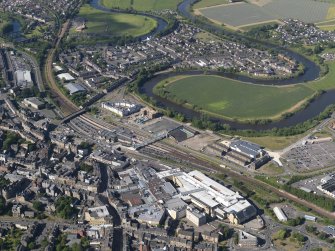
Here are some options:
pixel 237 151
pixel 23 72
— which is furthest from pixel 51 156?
pixel 23 72

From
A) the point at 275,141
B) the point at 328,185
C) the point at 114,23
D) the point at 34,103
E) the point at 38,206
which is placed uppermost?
the point at 114,23

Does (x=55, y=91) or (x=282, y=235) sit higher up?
(x=55, y=91)

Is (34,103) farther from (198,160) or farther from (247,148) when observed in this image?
(247,148)

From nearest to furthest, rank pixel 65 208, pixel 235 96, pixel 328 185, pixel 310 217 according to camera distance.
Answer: pixel 65 208 → pixel 310 217 → pixel 328 185 → pixel 235 96

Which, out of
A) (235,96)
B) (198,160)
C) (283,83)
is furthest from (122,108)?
(283,83)

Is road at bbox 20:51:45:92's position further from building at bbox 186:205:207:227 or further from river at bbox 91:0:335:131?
building at bbox 186:205:207:227

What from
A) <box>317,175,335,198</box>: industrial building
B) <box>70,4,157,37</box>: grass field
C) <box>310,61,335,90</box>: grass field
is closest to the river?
<box>310,61,335,90</box>: grass field
